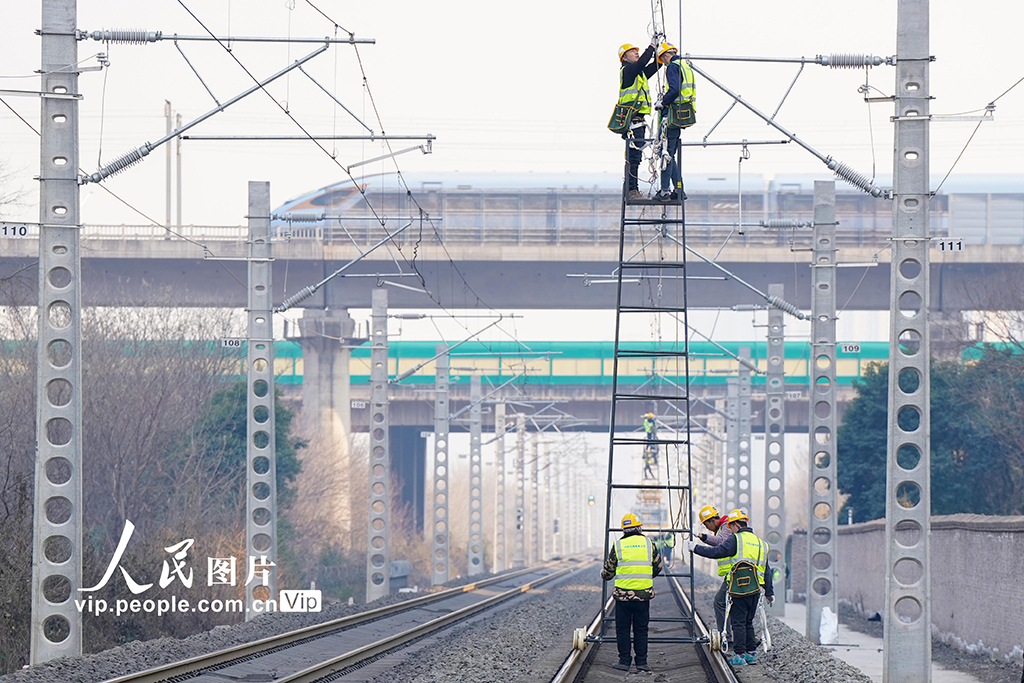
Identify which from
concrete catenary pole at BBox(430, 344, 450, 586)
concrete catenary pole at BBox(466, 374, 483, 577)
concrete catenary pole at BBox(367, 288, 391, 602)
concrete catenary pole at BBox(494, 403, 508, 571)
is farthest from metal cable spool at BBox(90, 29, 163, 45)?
concrete catenary pole at BBox(494, 403, 508, 571)

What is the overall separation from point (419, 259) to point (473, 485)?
10540 mm

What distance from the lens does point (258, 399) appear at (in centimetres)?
3356

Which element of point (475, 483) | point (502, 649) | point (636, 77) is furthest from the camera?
point (475, 483)

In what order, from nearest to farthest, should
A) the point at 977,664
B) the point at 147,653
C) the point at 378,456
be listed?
1. the point at 147,653
2. the point at 977,664
3. the point at 378,456

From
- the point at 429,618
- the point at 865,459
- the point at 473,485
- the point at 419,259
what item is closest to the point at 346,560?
the point at 473,485

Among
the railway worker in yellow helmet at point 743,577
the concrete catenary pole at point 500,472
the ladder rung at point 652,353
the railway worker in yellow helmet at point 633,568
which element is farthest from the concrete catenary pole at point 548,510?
the railway worker in yellow helmet at point 633,568

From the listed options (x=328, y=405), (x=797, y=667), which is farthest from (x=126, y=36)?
(x=328, y=405)

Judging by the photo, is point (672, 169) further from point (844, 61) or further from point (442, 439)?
point (442, 439)

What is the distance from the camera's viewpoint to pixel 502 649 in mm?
25344

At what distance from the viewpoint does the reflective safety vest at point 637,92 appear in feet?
60.8

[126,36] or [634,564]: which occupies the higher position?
[126,36]

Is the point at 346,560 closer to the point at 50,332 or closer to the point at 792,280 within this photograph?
the point at 792,280

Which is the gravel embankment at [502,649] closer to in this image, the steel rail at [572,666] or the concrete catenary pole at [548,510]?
the steel rail at [572,666]

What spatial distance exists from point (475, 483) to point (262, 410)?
35091 millimetres
